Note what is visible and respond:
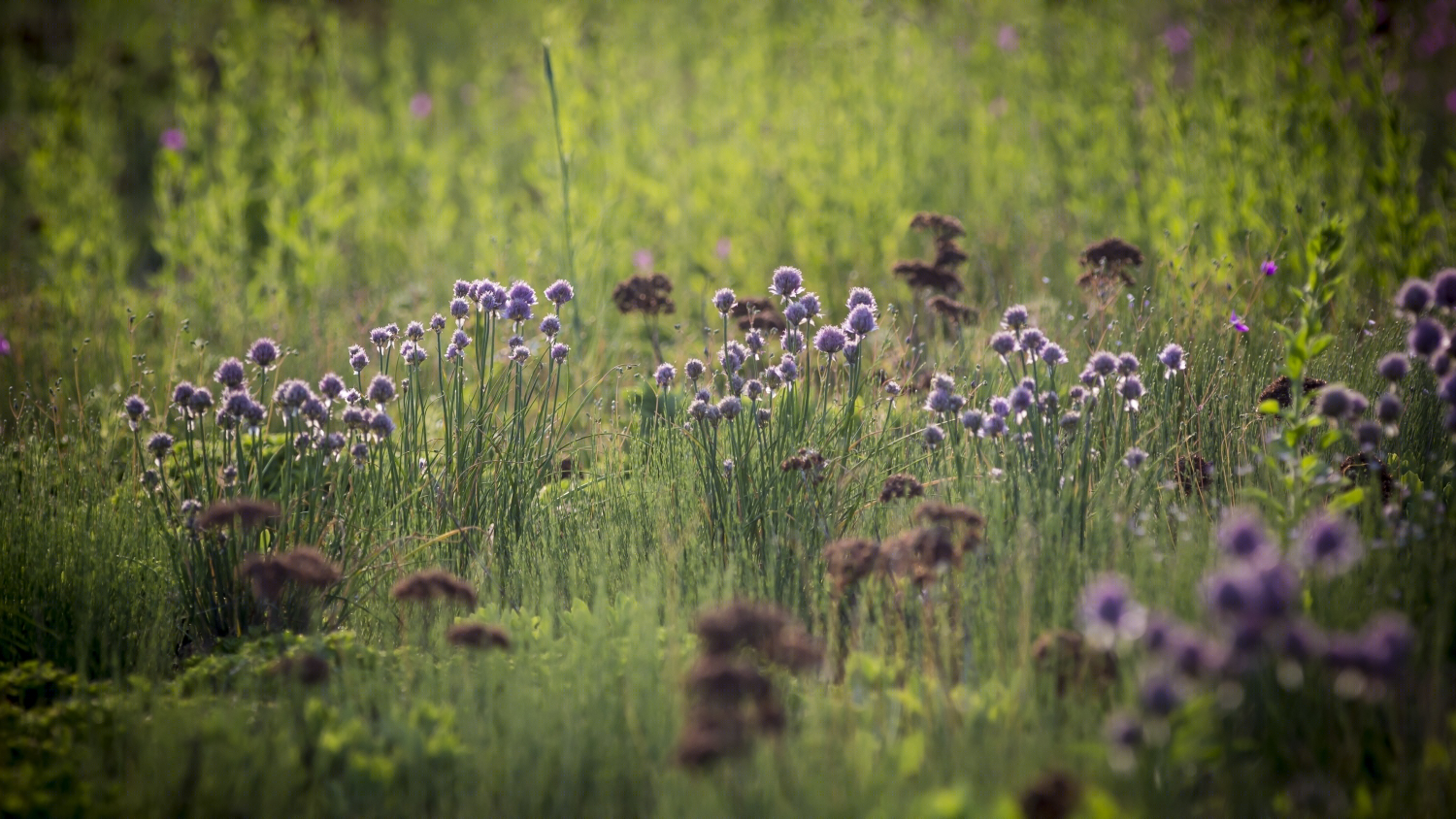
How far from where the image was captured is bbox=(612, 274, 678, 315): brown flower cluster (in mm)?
4488

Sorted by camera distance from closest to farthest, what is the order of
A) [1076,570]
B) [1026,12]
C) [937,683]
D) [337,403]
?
1. [937,683]
2. [1076,570]
3. [337,403]
4. [1026,12]

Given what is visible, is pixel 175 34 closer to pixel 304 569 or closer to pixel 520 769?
pixel 304 569

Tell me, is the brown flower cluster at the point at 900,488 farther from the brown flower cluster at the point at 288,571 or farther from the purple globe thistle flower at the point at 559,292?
the brown flower cluster at the point at 288,571

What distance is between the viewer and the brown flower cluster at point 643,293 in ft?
14.7

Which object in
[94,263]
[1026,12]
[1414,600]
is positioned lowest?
[1414,600]

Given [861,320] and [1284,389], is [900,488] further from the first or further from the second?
[1284,389]

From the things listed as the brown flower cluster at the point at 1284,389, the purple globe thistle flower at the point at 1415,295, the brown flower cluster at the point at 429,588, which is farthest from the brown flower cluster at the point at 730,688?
the brown flower cluster at the point at 1284,389

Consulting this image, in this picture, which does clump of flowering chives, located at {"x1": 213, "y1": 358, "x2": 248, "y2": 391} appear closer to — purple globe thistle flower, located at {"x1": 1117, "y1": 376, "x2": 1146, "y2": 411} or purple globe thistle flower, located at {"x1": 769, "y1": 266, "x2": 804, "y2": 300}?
purple globe thistle flower, located at {"x1": 769, "y1": 266, "x2": 804, "y2": 300}

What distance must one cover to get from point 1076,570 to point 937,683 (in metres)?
0.67

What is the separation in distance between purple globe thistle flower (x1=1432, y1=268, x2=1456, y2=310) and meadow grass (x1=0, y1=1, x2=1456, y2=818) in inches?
0.5

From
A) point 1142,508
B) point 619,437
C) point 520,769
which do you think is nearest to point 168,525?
point 619,437

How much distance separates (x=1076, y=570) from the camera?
2.82 metres

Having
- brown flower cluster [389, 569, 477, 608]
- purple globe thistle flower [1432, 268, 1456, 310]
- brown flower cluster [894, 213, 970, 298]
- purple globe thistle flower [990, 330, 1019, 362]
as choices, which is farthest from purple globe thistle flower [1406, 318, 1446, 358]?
brown flower cluster [389, 569, 477, 608]

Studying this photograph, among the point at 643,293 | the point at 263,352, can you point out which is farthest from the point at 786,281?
the point at 263,352
